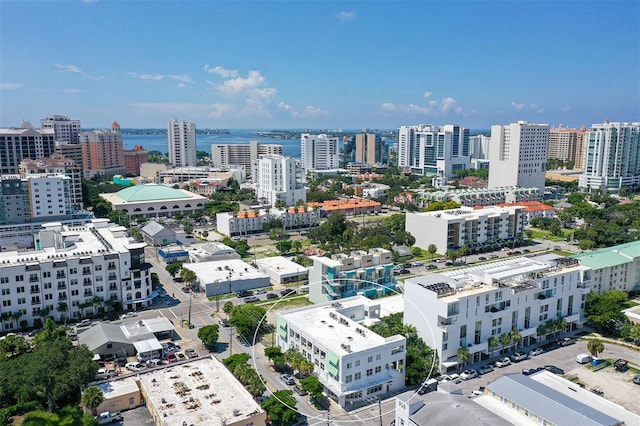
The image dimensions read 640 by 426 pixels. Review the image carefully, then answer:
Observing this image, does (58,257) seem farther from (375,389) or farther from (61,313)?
(375,389)

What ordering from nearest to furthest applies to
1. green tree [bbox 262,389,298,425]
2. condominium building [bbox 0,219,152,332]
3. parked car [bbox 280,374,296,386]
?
green tree [bbox 262,389,298,425]
parked car [bbox 280,374,296,386]
condominium building [bbox 0,219,152,332]

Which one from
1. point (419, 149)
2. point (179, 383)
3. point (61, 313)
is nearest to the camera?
point (179, 383)

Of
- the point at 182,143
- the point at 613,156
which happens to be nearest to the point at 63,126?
the point at 182,143

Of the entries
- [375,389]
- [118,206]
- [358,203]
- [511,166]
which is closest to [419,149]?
[511,166]

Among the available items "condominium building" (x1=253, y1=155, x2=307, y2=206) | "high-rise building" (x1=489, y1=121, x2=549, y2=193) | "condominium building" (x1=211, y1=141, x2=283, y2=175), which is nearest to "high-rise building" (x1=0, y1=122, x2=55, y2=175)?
"condominium building" (x1=253, y1=155, x2=307, y2=206)

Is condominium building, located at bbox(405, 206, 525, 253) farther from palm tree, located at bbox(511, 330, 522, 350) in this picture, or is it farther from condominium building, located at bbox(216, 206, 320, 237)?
palm tree, located at bbox(511, 330, 522, 350)

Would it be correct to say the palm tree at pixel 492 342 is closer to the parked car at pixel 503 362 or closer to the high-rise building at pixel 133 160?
the parked car at pixel 503 362

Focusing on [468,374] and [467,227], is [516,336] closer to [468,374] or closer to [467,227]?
[468,374]
